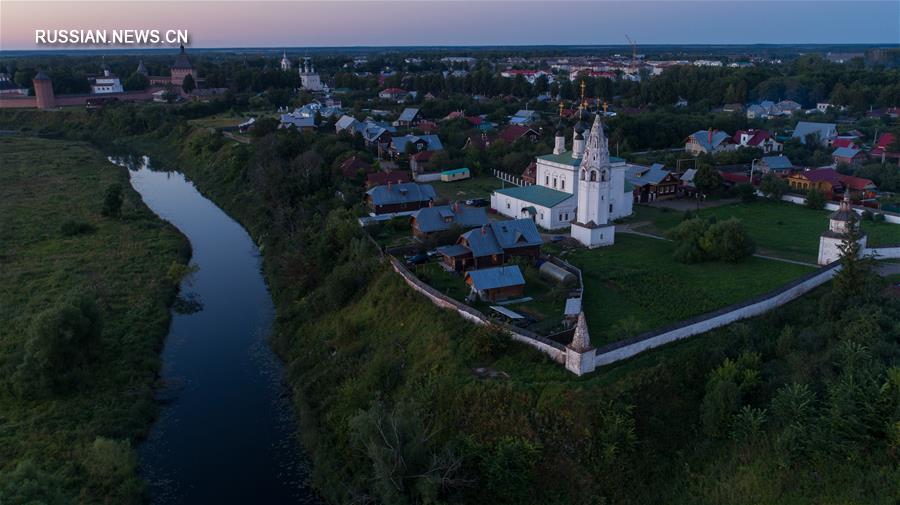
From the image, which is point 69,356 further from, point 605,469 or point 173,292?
point 605,469

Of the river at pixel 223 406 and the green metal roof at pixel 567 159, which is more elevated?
the green metal roof at pixel 567 159

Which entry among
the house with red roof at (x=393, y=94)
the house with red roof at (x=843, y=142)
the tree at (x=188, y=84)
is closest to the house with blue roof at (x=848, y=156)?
the house with red roof at (x=843, y=142)

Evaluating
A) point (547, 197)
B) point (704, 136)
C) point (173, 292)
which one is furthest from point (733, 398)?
point (704, 136)

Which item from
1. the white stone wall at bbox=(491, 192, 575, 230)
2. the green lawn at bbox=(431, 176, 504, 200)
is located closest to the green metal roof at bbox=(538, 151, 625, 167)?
the white stone wall at bbox=(491, 192, 575, 230)

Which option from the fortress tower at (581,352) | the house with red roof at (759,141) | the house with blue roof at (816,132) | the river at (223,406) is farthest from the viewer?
the house with blue roof at (816,132)

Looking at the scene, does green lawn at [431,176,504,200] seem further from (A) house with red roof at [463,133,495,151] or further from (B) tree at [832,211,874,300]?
(B) tree at [832,211,874,300]

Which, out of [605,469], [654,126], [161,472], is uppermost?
[654,126]

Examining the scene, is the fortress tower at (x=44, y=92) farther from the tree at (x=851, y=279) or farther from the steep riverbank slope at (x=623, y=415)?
the tree at (x=851, y=279)
